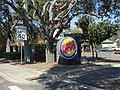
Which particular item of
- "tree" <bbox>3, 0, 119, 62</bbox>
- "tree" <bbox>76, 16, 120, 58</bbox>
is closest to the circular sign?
"tree" <bbox>3, 0, 119, 62</bbox>

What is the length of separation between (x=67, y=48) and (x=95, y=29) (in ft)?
32.8

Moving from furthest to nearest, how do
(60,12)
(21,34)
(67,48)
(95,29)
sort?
(95,29), (60,12), (21,34), (67,48)

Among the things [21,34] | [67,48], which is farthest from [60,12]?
[67,48]

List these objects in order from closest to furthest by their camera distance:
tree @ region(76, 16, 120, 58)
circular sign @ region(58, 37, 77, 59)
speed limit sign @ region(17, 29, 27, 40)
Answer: circular sign @ region(58, 37, 77, 59), speed limit sign @ region(17, 29, 27, 40), tree @ region(76, 16, 120, 58)

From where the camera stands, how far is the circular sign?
19625mm

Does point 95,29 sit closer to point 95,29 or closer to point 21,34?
point 95,29

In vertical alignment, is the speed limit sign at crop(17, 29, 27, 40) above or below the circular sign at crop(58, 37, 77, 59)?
above

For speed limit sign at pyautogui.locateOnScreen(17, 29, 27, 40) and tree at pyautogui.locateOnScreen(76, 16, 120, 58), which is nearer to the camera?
speed limit sign at pyautogui.locateOnScreen(17, 29, 27, 40)

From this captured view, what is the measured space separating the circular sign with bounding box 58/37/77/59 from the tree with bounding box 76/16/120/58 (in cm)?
839

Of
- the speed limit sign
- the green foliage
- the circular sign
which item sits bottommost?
the circular sign

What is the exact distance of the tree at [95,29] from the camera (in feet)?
94.8

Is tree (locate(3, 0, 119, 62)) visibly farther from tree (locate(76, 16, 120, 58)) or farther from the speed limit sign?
tree (locate(76, 16, 120, 58))

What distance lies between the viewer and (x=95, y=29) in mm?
29281

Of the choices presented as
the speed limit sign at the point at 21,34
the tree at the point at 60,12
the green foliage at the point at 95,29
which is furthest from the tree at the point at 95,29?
the speed limit sign at the point at 21,34
